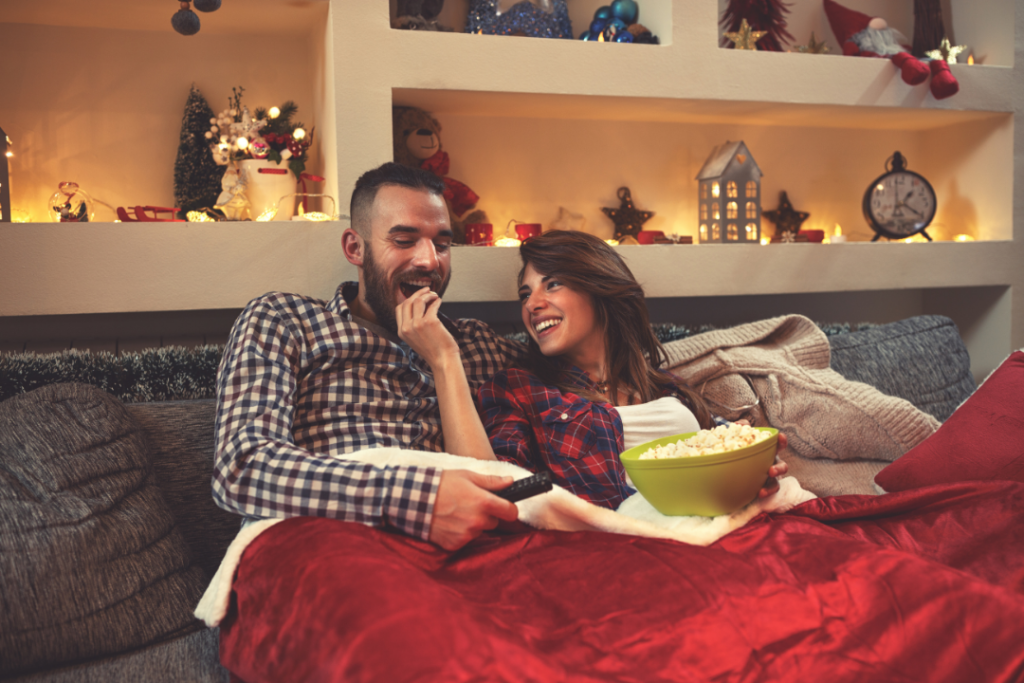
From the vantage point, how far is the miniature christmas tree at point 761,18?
8.25 ft

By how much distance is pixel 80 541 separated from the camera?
1.22 meters

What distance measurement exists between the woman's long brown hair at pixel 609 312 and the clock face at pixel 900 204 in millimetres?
1377

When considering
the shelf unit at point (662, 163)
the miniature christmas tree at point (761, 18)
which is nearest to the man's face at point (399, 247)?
the shelf unit at point (662, 163)

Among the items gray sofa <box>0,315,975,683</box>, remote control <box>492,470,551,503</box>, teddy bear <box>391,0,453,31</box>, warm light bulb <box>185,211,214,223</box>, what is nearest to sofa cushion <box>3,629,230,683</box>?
gray sofa <box>0,315,975,683</box>

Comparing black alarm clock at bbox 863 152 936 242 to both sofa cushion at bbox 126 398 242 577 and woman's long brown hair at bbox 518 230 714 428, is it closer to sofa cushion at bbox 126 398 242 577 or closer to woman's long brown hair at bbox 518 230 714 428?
woman's long brown hair at bbox 518 230 714 428

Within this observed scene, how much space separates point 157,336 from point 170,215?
1.34 ft

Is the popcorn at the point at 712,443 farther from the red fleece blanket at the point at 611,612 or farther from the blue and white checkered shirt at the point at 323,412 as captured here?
the blue and white checkered shirt at the point at 323,412

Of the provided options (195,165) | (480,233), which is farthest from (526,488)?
(195,165)

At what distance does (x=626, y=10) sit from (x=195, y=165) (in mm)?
1477

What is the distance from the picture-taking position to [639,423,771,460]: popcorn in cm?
120

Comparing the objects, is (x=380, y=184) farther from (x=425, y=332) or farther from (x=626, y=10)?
(x=626, y=10)

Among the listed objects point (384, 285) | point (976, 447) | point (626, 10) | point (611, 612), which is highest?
point (626, 10)

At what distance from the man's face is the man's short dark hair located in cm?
2

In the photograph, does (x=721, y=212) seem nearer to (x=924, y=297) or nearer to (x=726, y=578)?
(x=924, y=297)
